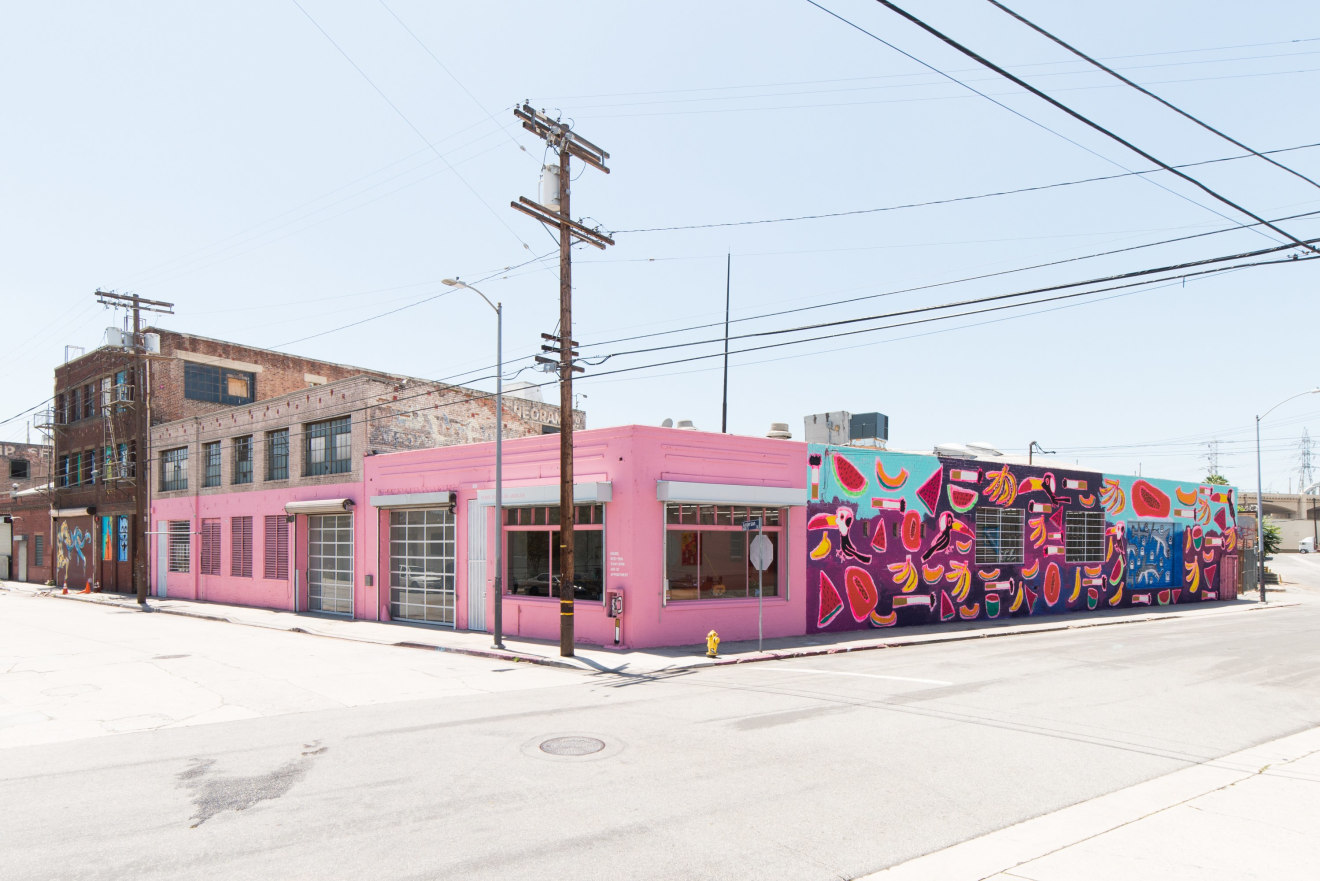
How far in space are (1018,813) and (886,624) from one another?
53.8 feet

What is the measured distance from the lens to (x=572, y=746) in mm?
9688

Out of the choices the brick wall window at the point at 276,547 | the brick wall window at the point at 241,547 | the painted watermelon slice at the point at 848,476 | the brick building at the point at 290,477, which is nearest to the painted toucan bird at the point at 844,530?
the painted watermelon slice at the point at 848,476

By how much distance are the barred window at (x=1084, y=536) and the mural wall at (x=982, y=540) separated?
60mm

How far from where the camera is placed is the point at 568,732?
10445 mm

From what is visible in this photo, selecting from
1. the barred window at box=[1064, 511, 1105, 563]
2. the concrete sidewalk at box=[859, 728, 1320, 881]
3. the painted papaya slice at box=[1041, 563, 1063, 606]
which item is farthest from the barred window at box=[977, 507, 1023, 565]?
the concrete sidewalk at box=[859, 728, 1320, 881]

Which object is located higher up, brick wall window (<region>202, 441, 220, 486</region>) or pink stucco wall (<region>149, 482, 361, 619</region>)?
brick wall window (<region>202, 441, 220, 486</region>)

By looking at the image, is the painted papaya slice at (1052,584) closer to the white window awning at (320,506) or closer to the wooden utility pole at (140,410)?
the white window awning at (320,506)

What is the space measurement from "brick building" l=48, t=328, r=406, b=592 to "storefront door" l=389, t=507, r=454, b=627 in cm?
1880

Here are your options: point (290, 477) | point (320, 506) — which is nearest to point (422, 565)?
point (320, 506)

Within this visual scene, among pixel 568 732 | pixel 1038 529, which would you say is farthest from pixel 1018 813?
pixel 1038 529

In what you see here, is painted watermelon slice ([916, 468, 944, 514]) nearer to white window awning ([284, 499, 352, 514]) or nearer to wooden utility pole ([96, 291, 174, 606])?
white window awning ([284, 499, 352, 514])

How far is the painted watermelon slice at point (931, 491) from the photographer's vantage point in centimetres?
2438

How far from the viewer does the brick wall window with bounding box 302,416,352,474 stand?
94.4 ft

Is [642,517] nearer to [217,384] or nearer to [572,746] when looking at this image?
[572,746]
